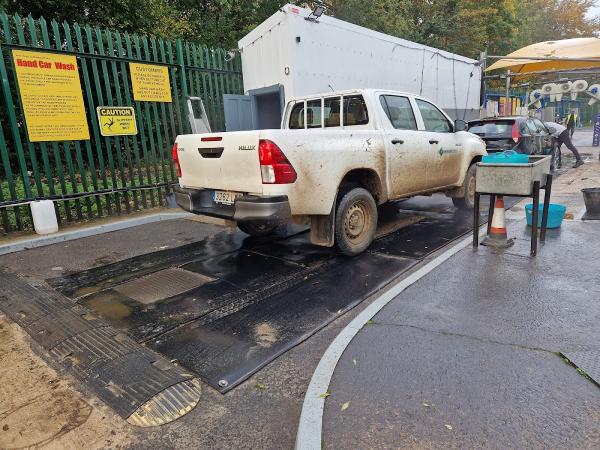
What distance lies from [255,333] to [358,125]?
3240mm

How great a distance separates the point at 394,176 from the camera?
5.46 m

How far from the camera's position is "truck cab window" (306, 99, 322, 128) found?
19.7 feet

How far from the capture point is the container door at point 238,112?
8.86 metres

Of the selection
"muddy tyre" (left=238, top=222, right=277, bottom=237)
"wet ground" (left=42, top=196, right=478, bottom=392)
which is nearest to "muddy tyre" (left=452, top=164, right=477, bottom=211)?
"wet ground" (left=42, top=196, right=478, bottom=392)

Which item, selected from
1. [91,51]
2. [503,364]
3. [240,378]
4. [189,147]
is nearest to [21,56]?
[91,51]

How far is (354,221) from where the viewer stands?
203 inches

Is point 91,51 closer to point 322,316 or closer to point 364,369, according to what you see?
point 322,316

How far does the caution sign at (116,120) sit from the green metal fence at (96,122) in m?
0.10

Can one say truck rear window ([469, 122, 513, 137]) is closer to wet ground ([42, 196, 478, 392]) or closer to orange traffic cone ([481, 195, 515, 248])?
wet ground ([42, 196, 478, 392])

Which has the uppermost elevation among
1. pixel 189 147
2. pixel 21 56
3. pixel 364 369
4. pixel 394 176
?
pixel 21 56

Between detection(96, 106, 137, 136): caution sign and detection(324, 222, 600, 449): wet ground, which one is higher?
detection(96, 106, 137, 136): caution sign

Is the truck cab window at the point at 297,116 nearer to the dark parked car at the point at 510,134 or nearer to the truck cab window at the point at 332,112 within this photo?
the truck cab window at the point at 332,112

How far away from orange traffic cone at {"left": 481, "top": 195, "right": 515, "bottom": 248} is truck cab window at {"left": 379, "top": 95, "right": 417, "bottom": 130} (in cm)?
158

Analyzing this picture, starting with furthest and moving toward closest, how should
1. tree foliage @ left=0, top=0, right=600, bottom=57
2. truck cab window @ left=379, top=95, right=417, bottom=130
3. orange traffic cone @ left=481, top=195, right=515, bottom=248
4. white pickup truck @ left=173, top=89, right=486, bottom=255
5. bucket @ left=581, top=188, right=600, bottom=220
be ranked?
tree foliage @ left=0, top=0, right=600, bottom=57 → bucket @ left=581, top=188, right=600, bottom=220 → truck cab window @ left=379, top=95, right=417, bottom=130 → orange traffic cone @ left=481, top=195, right=515, bottom=248 → white pickup truck @ left=173, top=89, right=486, bottom=255
